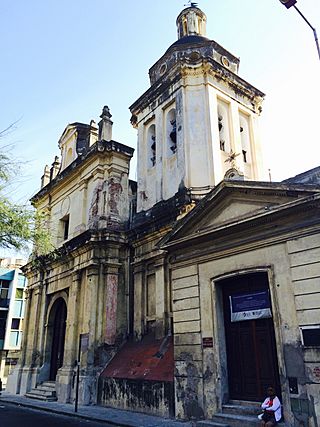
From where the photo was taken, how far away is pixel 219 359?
33.2 ft

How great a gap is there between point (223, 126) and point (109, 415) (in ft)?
42.0

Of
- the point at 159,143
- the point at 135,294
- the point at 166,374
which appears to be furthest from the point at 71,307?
the point at 159,143

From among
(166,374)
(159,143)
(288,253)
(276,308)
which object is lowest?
(166,374)

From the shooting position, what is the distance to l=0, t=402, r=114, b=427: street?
11.2 m

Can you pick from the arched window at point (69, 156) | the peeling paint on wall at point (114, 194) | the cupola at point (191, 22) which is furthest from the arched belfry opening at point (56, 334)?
the cupola at point (191, 22)

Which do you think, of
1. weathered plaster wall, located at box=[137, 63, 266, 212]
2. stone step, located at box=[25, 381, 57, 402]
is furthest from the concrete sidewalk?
weathered plaster wall, located at box=[137, 63, 266, 212]

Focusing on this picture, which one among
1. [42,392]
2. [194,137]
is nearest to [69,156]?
[194,137]

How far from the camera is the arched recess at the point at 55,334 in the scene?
774 inches

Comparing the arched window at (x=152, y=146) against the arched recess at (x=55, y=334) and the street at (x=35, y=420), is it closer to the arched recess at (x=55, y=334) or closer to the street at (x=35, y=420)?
the arched recess at (x=55, y=334)

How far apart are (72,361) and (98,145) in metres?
10.2

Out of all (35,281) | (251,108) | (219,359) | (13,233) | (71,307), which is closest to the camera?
(219,359)

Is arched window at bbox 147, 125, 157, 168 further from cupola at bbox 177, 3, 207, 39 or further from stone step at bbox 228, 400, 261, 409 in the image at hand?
stone step at bbox 228, 400, 261, 409

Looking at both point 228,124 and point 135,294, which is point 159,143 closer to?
point 228,124

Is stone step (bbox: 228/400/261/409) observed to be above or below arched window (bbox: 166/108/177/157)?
below
